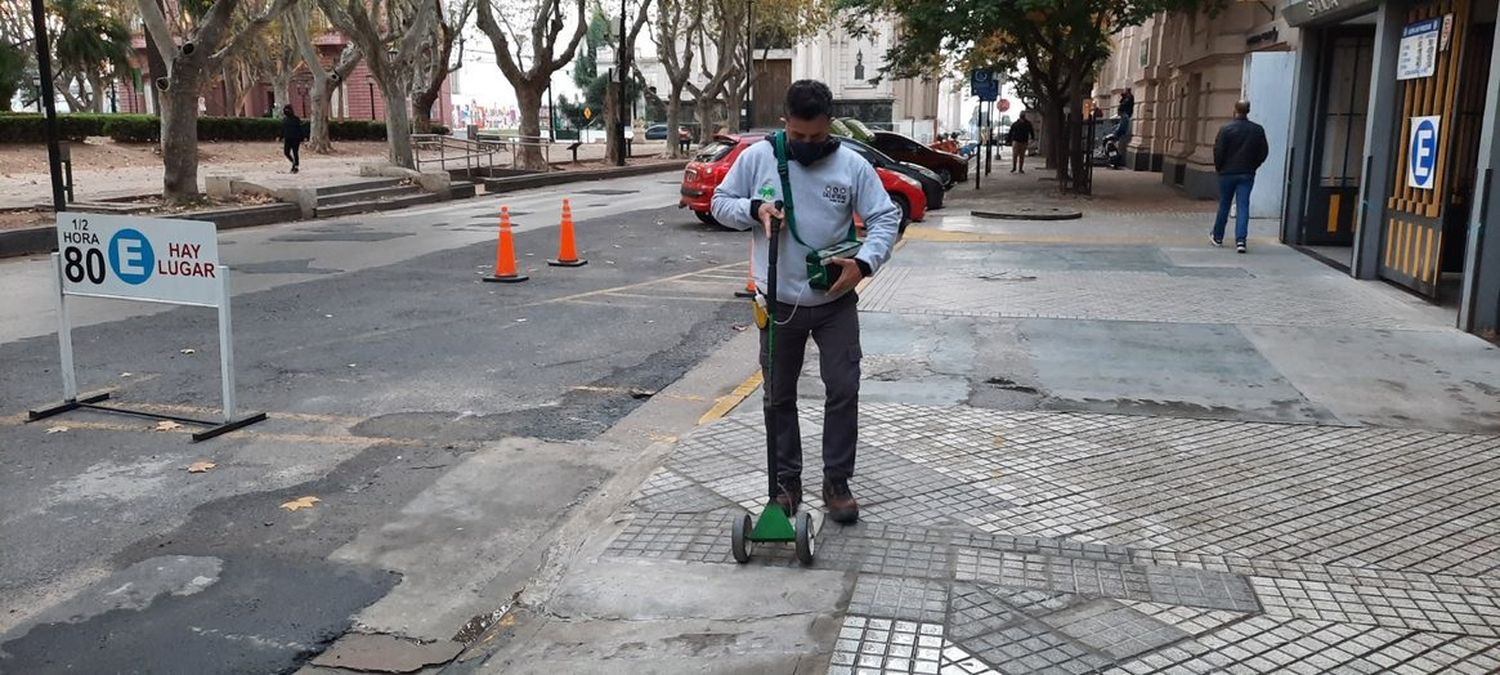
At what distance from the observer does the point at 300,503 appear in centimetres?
530

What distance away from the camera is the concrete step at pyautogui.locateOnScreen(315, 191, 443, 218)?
20.5 m

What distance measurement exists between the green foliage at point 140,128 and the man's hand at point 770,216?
30.2 m

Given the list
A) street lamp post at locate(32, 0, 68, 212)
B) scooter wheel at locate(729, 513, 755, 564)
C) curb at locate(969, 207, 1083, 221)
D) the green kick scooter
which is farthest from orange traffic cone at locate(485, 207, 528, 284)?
curb at locate(969, 207, 1083, 221)

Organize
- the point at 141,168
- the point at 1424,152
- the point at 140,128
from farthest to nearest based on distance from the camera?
the point at 140,128 → the point at 141,168 → the point at 1424,152

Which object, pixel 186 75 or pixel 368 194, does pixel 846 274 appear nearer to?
pixel 186 75

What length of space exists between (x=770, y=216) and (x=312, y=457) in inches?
125

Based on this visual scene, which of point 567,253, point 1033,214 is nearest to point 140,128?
point 567,253

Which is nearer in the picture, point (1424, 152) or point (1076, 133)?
point (1424, 152)

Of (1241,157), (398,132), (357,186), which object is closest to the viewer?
(1241,157)

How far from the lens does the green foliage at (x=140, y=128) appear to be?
29.5 m

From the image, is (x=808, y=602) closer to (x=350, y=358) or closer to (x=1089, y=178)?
(x=350, y=358)

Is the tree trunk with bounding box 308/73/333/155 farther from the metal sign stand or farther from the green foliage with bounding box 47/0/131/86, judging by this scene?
the metal sign stand

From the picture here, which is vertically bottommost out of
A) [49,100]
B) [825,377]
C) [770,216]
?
[825,377]

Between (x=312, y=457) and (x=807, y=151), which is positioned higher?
(x=807, y=151)
